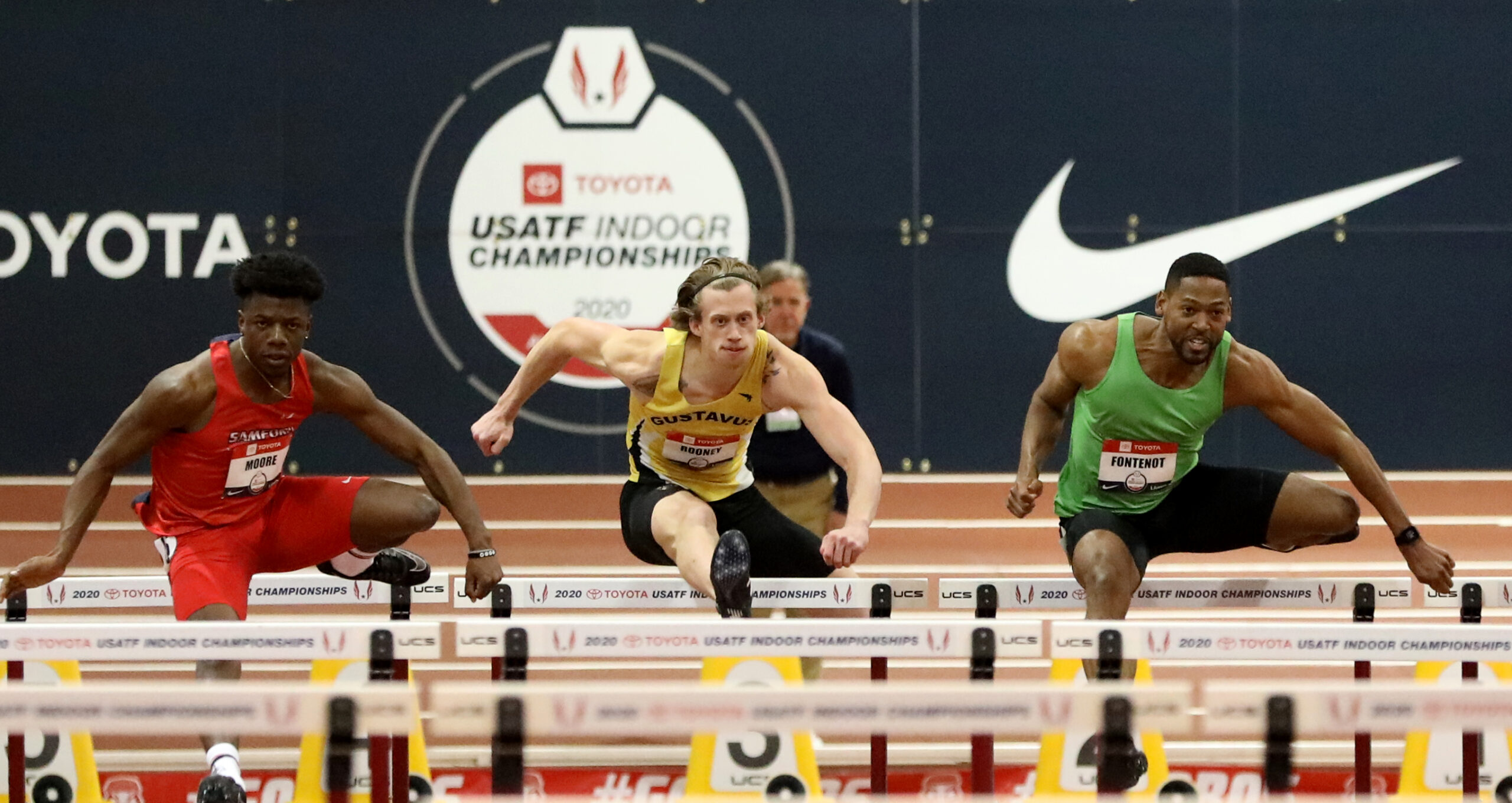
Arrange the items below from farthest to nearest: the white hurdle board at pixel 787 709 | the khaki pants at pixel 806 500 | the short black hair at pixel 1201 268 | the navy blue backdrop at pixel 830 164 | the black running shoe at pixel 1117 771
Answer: the navy blue backdrop at pixel 830 164, the khaki pants at pixel 806 500, the short black hair at pixel 1201 268, the black running shoe at pixel 1117 771, the white hurdle board at pixel 787 709

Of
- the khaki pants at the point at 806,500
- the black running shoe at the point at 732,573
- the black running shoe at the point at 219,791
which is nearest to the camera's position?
the black running shoe at the point at 219,791

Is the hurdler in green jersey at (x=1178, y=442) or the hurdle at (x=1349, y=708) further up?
the hurdler in green jersey at (x=1178, y=442)

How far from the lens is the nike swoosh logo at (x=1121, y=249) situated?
257 inches

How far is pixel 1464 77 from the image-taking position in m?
6.56

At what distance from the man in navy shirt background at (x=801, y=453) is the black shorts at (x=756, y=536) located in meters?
0.80

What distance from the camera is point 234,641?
2.88 metres

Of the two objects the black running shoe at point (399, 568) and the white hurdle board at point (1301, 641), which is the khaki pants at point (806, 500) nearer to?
the black running shoe at point (399, 568)

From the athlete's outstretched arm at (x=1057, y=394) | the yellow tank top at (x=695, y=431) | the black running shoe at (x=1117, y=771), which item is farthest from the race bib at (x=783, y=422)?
the black running shoe at (x=1117, y=771)

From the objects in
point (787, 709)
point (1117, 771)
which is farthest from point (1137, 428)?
point (787, 709)

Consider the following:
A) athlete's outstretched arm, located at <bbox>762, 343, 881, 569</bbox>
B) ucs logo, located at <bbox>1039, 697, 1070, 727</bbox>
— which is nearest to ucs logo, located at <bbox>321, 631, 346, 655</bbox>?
athlete's outstretched arm, located at <bbox>762, 343, 881, 569</bbox>

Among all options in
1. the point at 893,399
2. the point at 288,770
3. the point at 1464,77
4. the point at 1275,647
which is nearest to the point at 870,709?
the point at 1275,647

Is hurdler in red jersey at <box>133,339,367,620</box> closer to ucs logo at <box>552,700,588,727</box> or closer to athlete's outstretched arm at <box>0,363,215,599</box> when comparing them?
athlete's outstretched arm at <box>0,363,215,599</box>

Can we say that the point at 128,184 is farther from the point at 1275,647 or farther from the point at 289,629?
the point at 1275,647

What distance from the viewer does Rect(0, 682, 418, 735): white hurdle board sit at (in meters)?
2.21
